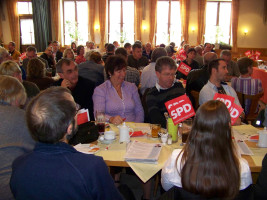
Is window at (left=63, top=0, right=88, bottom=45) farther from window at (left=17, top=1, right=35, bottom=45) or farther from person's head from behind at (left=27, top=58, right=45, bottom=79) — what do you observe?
person's head from behind at (left=27, top=58, right=45, bottom=79)

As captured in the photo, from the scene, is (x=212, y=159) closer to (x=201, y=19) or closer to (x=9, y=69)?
(x=9, y=69)

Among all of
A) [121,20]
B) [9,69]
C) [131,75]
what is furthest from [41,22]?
[9,69]

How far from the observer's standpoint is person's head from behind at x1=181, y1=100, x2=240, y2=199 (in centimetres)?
→ 132

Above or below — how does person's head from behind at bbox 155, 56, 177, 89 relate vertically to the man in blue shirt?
above

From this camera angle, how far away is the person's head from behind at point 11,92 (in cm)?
199

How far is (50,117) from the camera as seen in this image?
1140 mm

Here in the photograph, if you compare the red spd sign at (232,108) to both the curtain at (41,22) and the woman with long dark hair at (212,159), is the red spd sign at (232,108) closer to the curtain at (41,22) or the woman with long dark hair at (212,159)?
the woman with long dark hair at (212,159)

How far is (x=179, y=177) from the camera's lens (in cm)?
148

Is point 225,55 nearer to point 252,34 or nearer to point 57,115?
point 57,115

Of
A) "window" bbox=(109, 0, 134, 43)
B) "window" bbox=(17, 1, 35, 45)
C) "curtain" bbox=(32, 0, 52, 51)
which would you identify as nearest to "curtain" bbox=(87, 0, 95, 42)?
"window" bbox=(109, 0, 134, 43)

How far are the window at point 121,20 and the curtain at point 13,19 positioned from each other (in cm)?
505

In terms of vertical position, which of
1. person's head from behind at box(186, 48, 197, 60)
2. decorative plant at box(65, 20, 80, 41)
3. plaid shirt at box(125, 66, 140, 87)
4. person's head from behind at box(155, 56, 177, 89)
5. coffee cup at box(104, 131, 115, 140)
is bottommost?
coffee cup at box(104, 131, 115, 140)

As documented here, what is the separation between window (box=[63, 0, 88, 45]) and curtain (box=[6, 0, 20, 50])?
256cm

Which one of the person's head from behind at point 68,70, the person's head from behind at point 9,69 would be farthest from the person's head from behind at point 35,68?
the person's head from behind at point 68,70
